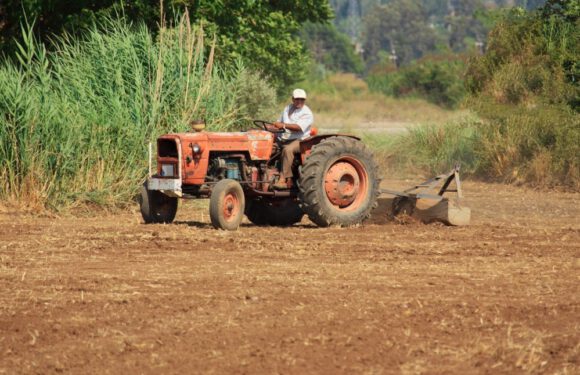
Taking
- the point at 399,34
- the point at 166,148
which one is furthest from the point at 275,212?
the point at 399,34

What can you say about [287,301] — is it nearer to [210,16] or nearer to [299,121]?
[299,121]

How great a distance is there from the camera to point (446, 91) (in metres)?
54.4

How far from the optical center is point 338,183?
14.2 metres

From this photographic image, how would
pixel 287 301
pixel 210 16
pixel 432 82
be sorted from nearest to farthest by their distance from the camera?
pixel 287 301, pixel 210 16, pixel 432 82

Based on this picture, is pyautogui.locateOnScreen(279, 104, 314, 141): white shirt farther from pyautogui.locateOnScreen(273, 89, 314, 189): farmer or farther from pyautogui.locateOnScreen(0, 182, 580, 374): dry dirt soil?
pyautogui.locateOnScreen(0, 182, 580, 374): dry dirt soil

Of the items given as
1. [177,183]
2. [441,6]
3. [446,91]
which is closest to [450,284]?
[177,183]

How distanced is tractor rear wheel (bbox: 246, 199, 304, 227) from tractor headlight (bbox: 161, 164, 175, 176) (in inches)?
57.8

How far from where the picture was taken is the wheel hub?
46.5ft

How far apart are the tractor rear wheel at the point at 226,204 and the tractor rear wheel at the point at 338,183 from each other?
79 cm

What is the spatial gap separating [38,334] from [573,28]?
1608 centimetres

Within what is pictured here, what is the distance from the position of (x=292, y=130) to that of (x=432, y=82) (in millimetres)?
44079

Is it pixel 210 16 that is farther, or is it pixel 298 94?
pixel 210 16

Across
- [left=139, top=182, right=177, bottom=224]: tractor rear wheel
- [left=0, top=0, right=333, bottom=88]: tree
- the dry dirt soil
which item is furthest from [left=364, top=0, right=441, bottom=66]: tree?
the dry dirt soil

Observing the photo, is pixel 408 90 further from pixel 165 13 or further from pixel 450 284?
pixel 450 284
